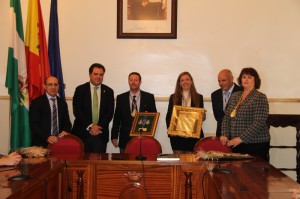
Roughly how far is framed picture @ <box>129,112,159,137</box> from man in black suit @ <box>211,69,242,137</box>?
3.77ft

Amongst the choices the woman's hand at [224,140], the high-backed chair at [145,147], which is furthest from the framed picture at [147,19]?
the woman's hand at [224,140]

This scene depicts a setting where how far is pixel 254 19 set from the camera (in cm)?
609

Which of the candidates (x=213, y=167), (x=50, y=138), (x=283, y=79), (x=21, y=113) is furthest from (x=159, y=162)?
(x=283, y=79)

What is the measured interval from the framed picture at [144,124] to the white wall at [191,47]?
179cm

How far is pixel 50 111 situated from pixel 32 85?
0.81m

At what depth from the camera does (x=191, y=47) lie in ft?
20.2

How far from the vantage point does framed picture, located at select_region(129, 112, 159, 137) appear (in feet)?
13.9

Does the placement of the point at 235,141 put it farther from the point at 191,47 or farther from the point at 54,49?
the point at 54,49

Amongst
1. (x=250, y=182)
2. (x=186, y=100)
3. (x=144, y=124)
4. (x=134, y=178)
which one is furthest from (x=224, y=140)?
(x=250, y=182)

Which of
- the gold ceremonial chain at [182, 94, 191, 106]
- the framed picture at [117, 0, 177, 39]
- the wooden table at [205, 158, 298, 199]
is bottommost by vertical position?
the wooden table at [205, 158, 298, 199]

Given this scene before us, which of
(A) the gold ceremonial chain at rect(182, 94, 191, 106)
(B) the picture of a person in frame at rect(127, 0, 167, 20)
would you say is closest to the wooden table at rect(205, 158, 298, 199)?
(A) the gold ceremonial chain at rect(182, 94, 191, 106)

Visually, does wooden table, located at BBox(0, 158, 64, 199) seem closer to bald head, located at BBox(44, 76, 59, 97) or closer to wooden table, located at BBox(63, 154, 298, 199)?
wooden table, located at BBox(63, 154, 298, 199)

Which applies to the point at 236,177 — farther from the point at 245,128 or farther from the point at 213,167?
the point at 245,128

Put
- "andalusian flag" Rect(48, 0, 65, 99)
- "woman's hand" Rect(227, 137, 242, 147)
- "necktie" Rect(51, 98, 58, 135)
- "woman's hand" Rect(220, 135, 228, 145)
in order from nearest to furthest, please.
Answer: "woman's hand" Rect(227, 137, 242, 147) < "woman's hand" Rect(220, 135, 228, 145) < "necktie" Rect(51, 98, 58, 135) < "andalusian flag" Rect(48, 0, 65, 99)
